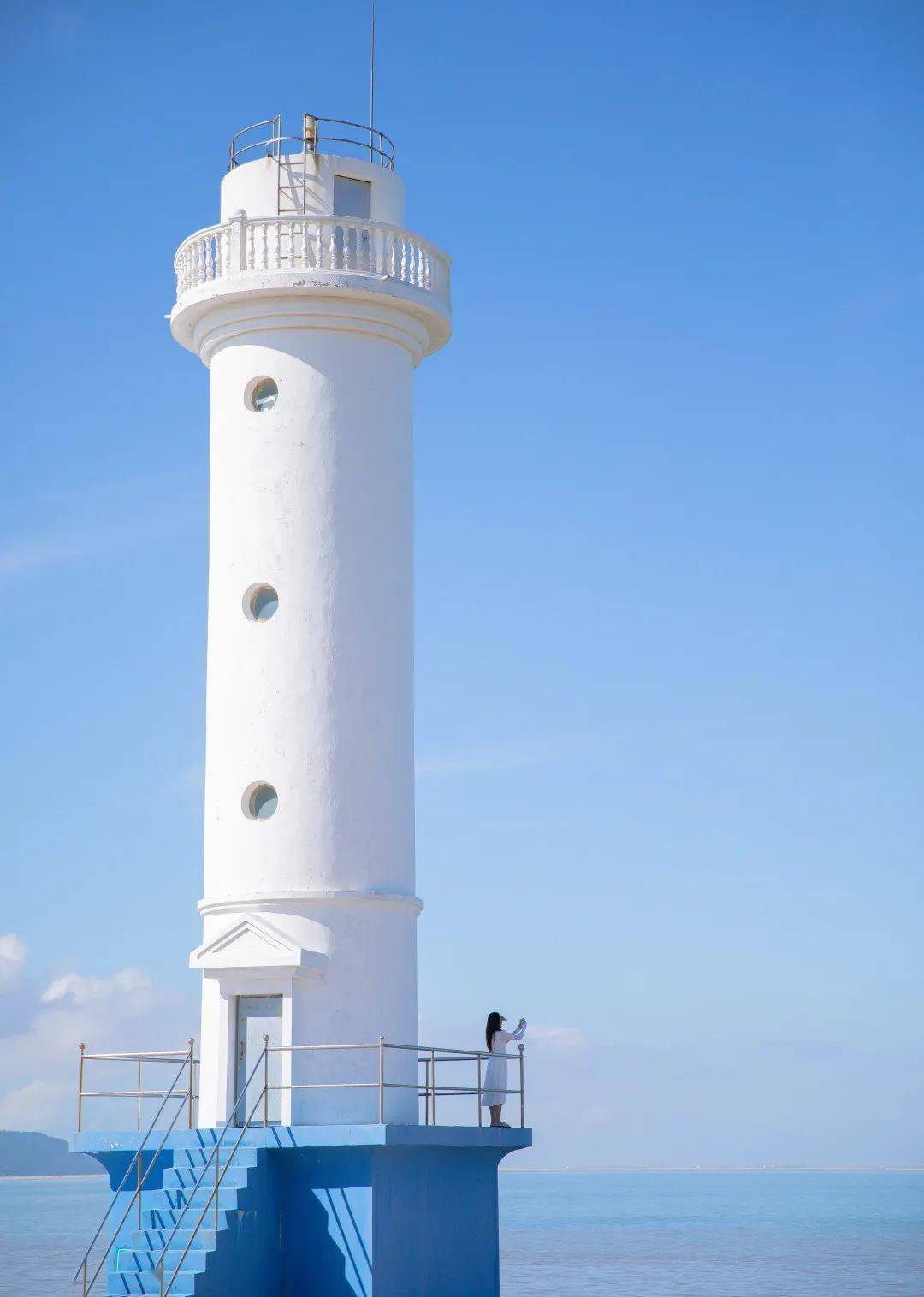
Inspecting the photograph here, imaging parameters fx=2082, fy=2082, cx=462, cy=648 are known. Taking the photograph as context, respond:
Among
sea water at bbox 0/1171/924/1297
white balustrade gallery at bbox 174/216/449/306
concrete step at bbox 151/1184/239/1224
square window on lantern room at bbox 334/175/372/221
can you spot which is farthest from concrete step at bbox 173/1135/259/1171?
sea water at bbox 0/1171/924/1297

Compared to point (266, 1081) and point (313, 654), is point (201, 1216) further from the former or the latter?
point (313, 654)

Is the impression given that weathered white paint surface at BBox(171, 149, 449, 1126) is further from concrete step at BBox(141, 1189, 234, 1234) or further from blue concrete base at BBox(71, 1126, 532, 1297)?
concrete step at BBox(141, 1189, 234, 1234)

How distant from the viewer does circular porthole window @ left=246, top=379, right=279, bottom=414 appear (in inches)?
939

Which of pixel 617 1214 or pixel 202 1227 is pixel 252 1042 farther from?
pixel 617 1214

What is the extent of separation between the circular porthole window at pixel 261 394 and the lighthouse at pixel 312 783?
0.03 meters

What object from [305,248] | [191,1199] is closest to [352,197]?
[305,248]

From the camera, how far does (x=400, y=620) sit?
78.2 feet

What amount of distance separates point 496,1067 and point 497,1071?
0.05 m

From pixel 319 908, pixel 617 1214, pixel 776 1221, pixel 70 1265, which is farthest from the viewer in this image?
pixel 617 1214

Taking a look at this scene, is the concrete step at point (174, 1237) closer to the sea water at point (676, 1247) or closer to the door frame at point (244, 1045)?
the door frame at point (244, 1045)

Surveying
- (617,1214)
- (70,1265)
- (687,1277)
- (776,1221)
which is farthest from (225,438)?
(617,1214)

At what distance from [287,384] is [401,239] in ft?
7.20

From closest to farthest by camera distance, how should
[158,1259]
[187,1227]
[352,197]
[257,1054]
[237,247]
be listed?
[158,1259] → [187,1227] → [257,1054] → [237,247] → [352,197]

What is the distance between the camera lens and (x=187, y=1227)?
20.7m
